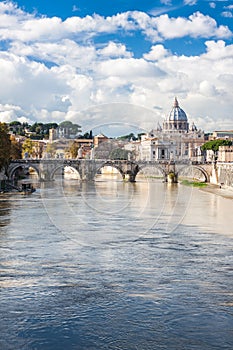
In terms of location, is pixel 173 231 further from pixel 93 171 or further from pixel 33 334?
pixel 93 171

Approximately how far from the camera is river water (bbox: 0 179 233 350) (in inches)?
429

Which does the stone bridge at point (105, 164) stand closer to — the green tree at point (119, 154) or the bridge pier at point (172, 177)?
the bridge pier at point (172, 177)

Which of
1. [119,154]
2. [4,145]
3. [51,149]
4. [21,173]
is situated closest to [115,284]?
[4,145]

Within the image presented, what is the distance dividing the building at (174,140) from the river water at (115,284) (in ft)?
237

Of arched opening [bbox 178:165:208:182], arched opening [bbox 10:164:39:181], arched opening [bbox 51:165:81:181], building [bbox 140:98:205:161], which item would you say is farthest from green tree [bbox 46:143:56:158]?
arched opening [bbox 178:165:208:182]

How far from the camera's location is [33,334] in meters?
10.9

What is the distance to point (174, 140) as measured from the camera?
115188 mm

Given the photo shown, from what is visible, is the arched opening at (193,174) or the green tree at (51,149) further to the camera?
the green tree at (51,149)

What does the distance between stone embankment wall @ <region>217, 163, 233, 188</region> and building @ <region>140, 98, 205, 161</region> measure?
3157cm

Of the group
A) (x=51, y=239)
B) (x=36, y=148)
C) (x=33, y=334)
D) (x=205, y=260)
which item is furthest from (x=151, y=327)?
(x=36, y=148)

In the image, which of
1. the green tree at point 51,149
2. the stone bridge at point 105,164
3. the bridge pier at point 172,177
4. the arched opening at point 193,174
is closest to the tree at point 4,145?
the stone bridge at point 105,164

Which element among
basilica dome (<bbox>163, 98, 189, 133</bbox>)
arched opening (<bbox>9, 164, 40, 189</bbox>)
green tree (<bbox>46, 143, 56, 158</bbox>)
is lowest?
arched opening (<bbox>9, 164, 40, 189</bbox>)

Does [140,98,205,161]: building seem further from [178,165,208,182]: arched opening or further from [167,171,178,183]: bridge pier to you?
[167,171,178,183]: bridge pier

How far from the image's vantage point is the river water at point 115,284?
1091 centimetres
